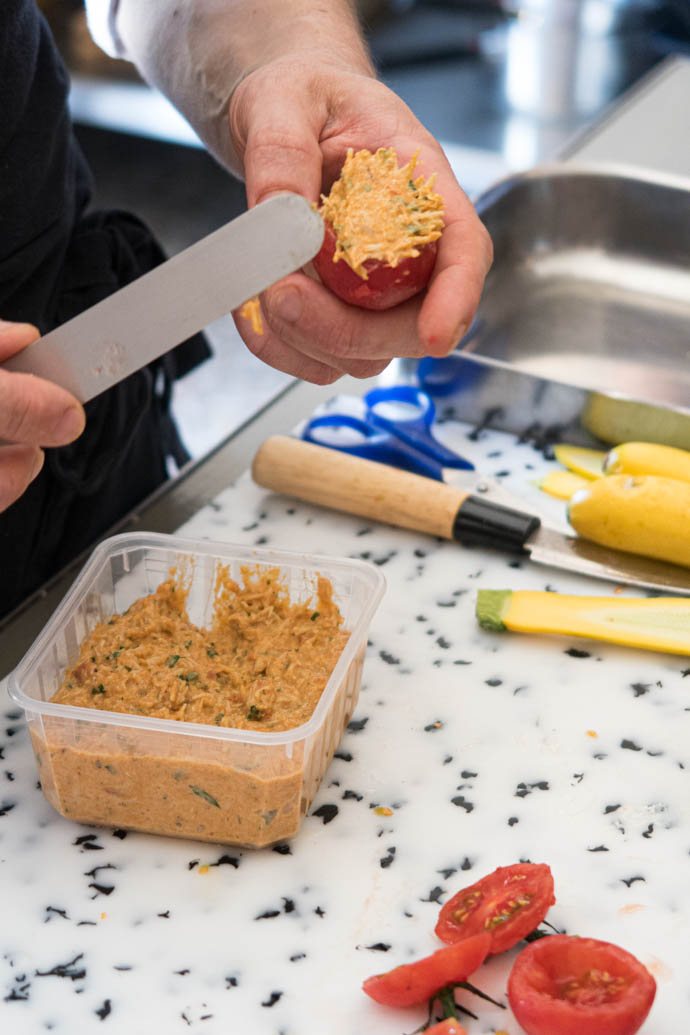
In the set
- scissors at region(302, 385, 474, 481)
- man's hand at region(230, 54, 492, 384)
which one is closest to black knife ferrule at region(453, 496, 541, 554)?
scissors at region(302, 385, 474, 481)

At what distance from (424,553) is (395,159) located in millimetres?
453

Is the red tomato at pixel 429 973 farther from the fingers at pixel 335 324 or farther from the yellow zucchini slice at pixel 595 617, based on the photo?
the fingers at pixel 335 324

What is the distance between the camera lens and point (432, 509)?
4.08ft

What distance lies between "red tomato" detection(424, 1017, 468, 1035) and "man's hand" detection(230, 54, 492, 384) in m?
0.52

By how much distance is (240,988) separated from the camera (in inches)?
31.2

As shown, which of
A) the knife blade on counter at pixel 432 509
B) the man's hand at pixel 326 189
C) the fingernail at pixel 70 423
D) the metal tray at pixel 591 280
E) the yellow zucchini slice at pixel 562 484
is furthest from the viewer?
the metal tray at pixel 591 280

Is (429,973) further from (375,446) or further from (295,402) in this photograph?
(295,402)

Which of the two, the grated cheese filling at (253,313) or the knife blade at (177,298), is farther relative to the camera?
the grated cheese filling at (253,313)

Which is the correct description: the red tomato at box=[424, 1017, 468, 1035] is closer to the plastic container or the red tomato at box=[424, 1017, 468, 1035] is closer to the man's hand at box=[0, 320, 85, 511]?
the plastic container

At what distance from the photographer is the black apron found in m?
1.17

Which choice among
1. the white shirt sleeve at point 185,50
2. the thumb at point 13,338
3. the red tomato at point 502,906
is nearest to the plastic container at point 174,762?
the red tomato at point 502,906

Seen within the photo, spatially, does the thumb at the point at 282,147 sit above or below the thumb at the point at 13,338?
above

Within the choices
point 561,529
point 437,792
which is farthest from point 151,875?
point 561,529

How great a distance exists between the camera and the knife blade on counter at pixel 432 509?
1.20 meters
